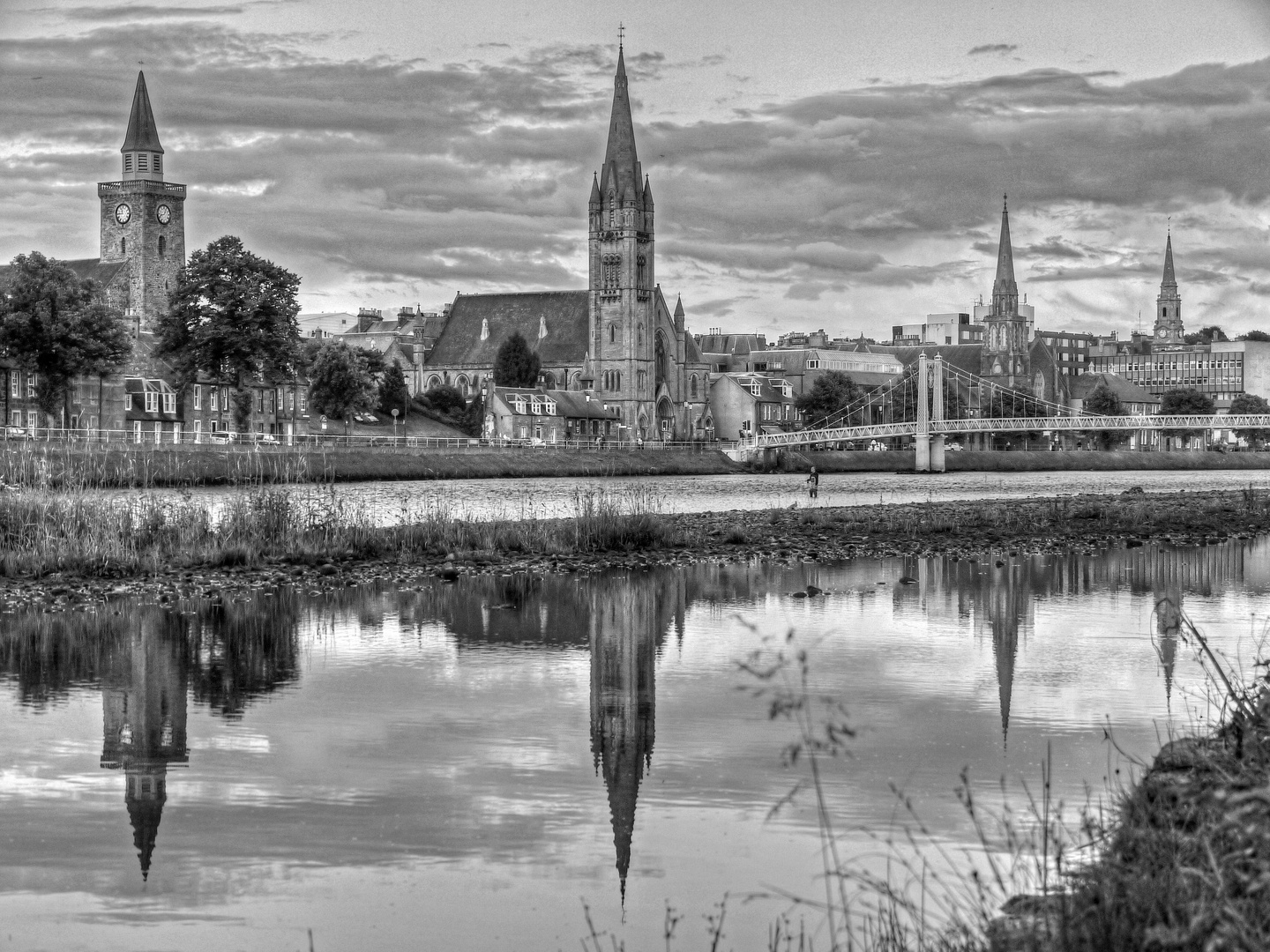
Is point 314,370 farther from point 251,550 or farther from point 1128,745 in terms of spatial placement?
point 1128,745

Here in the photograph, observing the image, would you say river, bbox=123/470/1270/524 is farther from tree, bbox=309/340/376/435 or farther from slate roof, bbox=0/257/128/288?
slate roof, bbox=0/257/128/288

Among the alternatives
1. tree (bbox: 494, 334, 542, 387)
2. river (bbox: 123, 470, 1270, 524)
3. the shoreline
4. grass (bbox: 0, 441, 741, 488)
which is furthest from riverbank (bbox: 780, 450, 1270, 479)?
tree (bbox: 494, 334, 542, 387)

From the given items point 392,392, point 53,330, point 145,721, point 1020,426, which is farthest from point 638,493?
point 392,392

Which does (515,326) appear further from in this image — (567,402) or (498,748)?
(498,748)

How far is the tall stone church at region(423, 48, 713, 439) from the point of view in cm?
17000

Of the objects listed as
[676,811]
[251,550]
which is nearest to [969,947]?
[676,811]

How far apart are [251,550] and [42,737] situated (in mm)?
15150

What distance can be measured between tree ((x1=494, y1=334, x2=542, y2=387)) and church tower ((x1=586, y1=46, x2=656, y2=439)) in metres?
9.74

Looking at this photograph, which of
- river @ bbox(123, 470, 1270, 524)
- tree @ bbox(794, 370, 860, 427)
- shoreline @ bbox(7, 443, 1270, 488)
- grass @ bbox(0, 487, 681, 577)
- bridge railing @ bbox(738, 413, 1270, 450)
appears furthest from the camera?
tree @ bbox(794, 370, 860, 427)

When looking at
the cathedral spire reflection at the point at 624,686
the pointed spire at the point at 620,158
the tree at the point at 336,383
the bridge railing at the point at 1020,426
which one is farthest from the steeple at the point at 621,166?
the cathedral spire reflection at the point at 624,686

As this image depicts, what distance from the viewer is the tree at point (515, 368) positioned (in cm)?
16175

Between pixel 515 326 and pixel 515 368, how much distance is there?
86.8 ft

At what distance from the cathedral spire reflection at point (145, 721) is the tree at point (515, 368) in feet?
457

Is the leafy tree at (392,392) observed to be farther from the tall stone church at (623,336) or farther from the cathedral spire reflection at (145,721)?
the cathedral spire reflection at (145,721)
